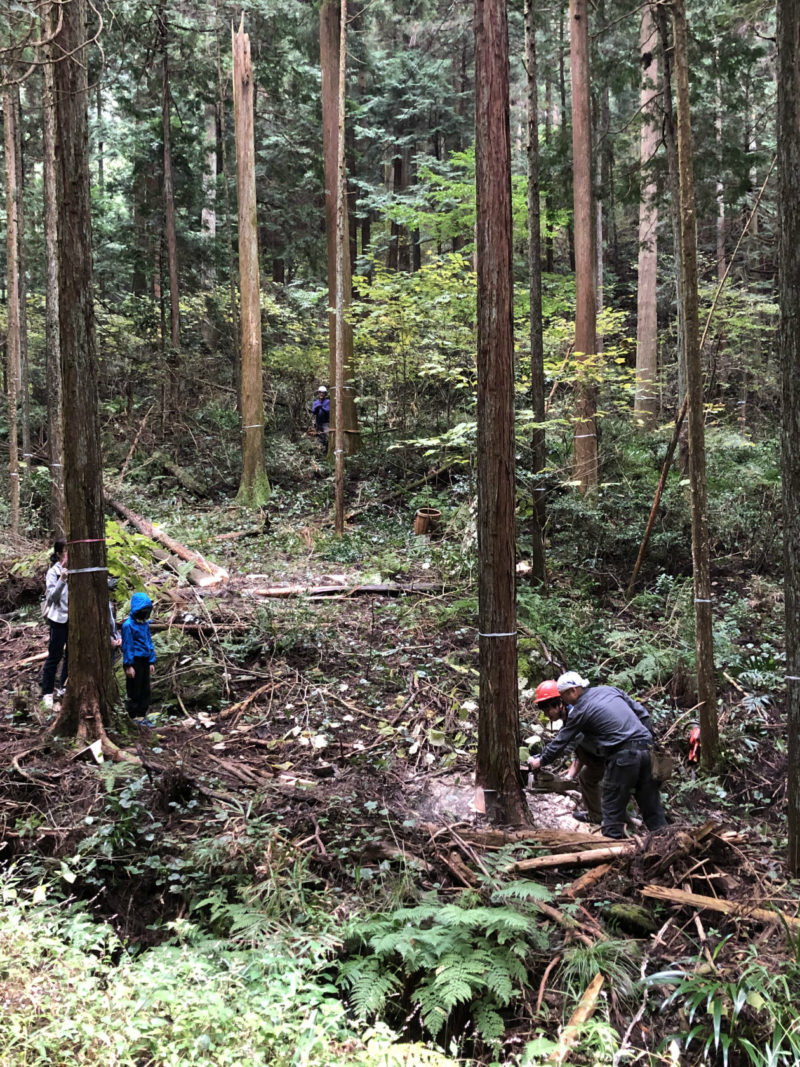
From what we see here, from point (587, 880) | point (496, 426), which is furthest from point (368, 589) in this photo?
point (587, 880)

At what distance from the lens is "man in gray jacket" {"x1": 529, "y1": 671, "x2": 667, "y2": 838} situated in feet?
18.7

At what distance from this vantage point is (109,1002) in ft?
9.55

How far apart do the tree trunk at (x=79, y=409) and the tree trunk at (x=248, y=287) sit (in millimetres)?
9011

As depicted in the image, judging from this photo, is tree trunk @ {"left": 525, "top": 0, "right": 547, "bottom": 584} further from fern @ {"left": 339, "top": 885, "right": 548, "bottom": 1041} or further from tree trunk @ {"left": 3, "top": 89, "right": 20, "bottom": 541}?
tree trunk @ {"left": 3, "top": 89, "right": 20, "bottom": 541}

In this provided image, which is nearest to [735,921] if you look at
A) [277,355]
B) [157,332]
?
[277,355]

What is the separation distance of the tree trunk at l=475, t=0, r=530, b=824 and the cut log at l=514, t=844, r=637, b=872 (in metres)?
0.66

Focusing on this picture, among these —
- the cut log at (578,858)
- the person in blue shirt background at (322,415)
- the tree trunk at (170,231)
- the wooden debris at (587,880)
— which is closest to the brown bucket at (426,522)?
the person in blue shirt background at (322,415)

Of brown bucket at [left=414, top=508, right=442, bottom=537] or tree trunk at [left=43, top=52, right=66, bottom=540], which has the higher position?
tree trunk at [left=43, top=52, right=66, bottom=540]

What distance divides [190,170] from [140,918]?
21.2 metres

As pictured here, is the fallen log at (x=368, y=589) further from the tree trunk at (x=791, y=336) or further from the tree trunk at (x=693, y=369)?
the tree trunk at (x=791, y=336)

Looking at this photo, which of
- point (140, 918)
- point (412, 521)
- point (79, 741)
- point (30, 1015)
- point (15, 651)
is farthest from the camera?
point (412, 521)

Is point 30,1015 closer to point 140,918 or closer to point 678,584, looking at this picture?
point 140,918

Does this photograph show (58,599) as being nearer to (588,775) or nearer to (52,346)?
(588,775)

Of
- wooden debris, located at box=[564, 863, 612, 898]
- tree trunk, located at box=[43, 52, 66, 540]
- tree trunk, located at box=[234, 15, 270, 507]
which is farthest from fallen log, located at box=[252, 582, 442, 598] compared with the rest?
wooden debris, located at box=[564, 863, 612, 898]
